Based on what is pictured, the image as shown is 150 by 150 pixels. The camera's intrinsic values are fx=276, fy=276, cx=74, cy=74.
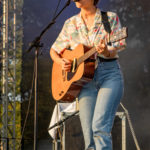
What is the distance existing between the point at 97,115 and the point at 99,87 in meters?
0.29

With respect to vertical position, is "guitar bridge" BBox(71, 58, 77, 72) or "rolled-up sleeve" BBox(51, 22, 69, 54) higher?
"rolled-up sleeve" BBox(51, 22, 69, 54)

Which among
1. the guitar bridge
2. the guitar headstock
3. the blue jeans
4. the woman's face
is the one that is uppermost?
the woman's face

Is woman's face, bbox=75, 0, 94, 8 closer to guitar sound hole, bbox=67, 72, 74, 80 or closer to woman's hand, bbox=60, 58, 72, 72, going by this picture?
woman's hand, bbox=60, 58, 72, 72

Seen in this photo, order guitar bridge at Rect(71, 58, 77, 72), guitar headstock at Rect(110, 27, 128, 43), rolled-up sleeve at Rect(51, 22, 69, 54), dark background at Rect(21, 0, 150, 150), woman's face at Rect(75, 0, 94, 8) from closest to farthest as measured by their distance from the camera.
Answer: guitar headstock at Rect(110, 27, 128, 43)
woman's face at Rect(75, 0, 94, 8)
guitar bridge at Rect(71, 58, 77, 72)
rolled-up sleeve at Rect(51, 22, 69, 54)
dark background at Rect(21, 0, 150, 150)

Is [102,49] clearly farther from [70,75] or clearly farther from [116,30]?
[70,75]

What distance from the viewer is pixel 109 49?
224cm

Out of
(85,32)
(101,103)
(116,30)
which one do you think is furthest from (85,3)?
(101,103)

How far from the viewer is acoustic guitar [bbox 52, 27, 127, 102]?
7.86 ft

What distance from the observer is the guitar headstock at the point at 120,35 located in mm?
2084

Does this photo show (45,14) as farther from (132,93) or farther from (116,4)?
(132,93)

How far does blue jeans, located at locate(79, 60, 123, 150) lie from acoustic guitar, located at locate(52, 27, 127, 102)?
7cm

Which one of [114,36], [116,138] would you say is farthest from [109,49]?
[116,138]

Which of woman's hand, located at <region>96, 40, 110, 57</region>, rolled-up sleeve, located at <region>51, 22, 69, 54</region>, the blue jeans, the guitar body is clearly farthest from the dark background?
woman's hand, located at <region>96, 40, 110, 57</region>

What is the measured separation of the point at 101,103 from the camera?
2.24 metres
